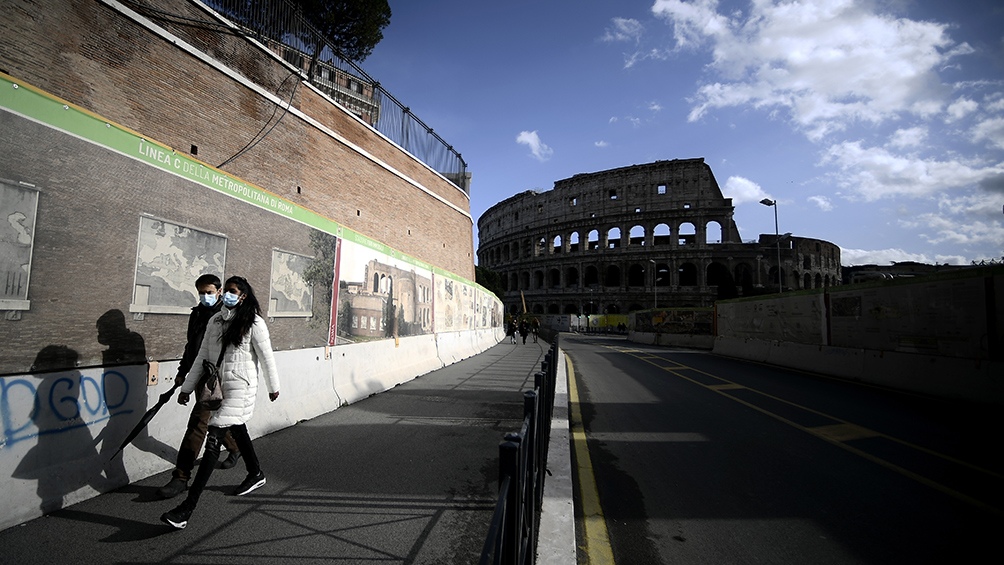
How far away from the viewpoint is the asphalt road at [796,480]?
3205mm

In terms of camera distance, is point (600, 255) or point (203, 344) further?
point (600, 255)

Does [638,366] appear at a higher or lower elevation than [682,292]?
lower

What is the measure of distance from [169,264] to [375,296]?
15.5ft

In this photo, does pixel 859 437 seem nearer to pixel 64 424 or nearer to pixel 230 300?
pixel 230 300

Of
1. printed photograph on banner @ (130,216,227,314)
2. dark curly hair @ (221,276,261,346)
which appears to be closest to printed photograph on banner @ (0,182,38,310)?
printed photograph on banner @ (130,216,227,314)

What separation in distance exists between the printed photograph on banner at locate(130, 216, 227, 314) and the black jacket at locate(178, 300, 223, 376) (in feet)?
2.97

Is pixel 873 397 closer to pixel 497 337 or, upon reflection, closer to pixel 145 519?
pixel 145 519

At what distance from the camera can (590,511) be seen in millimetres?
3812

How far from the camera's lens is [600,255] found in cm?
6531

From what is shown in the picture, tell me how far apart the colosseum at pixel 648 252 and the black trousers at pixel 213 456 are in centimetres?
5926

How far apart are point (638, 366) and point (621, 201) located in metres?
55.2

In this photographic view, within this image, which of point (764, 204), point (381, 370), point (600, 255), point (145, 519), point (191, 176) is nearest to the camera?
point (145, 519)

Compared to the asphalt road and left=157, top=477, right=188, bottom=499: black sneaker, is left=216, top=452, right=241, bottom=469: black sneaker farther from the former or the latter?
the asphalt road

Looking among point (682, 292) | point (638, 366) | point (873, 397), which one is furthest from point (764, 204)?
point (873, 397)
